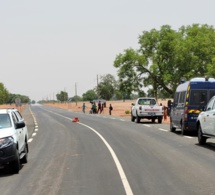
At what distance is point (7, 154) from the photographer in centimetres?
1024

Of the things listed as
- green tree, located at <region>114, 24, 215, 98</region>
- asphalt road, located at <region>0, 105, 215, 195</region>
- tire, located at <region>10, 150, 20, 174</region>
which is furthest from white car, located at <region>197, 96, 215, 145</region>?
green tree, located at <region>114, 24, 215, 98</region>

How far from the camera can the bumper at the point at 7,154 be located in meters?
10.1

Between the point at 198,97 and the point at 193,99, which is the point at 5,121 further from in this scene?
the point at 198,97

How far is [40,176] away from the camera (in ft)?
33.5

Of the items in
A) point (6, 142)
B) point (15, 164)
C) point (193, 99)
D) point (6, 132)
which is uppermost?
point (193, 99)

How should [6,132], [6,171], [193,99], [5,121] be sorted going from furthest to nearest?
[193,99] → [5,121] → [6,171] → [6,132]

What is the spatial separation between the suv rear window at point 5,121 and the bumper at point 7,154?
108 centimetres

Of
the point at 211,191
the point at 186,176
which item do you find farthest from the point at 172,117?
the point at 211,191

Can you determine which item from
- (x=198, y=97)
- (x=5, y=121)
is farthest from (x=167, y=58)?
(x=5, y=121)

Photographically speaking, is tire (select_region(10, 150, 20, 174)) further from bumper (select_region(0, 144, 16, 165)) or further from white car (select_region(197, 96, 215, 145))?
white car (select_region(197, 96, 215, 145))

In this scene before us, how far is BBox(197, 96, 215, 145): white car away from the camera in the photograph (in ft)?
51.8

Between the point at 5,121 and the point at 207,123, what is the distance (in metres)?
7.79

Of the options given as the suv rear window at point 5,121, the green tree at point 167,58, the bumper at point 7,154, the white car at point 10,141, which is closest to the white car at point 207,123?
the white car at point 10,141

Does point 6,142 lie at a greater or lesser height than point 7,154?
greater
